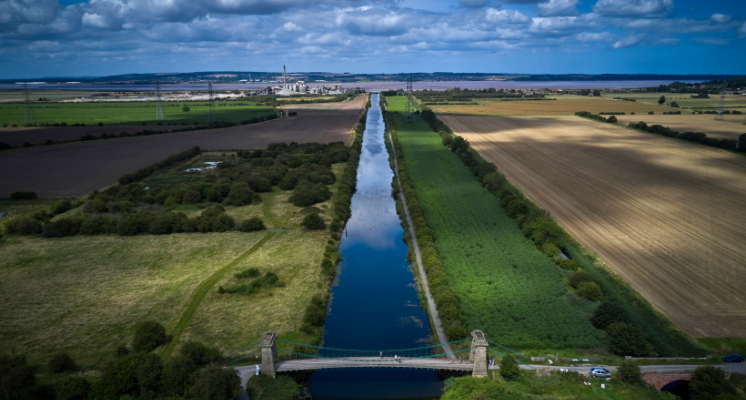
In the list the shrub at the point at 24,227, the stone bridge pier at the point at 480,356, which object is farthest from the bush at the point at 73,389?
the shrub at the point at 24,227

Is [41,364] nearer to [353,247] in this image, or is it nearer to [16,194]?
[353,247]

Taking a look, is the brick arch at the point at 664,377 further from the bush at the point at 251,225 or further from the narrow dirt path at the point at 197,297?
the bush at the point at 251,225

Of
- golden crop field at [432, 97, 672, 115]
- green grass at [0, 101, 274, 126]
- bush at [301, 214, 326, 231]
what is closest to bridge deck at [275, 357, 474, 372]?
bush at [301, 214, 326, 231]

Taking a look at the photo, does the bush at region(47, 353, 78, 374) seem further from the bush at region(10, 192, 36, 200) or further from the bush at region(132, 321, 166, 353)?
the bush at region(10, 192, 36, 200)

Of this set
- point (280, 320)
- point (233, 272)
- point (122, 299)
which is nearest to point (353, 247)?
point (233, 272)

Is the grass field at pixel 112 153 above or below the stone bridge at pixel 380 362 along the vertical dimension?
above
